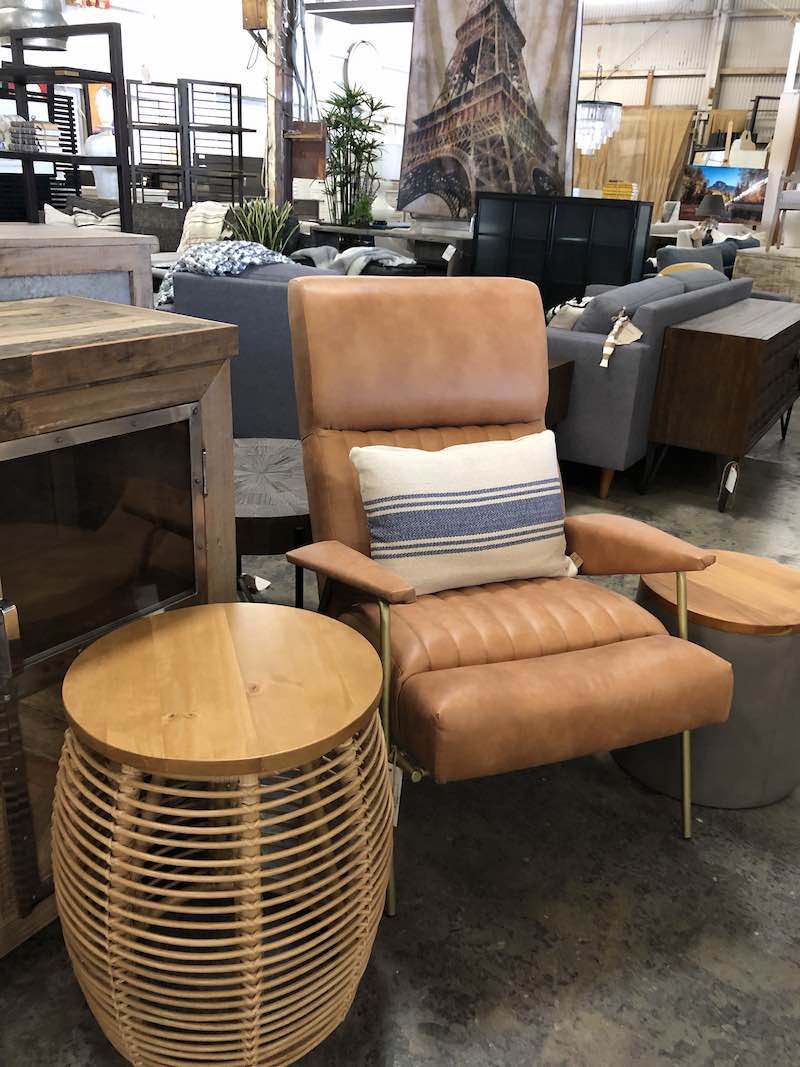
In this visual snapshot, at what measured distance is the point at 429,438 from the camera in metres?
1.96

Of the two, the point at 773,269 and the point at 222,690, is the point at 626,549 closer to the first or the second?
the point at 222,690

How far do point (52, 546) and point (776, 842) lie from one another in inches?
59.7

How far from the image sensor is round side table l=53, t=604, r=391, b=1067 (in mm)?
1050

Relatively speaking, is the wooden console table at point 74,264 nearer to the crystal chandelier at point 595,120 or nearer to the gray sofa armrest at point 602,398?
the gray sofa armrest at point 602,398

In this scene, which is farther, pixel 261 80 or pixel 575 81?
pixel 261 80

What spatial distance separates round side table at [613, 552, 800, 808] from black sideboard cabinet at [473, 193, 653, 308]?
15.3ft

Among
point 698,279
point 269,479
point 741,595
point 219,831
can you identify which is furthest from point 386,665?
point 698,279

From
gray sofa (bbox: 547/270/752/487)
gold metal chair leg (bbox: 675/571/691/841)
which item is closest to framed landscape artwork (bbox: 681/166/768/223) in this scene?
gray sofa (bbox: 547/270/752/487)

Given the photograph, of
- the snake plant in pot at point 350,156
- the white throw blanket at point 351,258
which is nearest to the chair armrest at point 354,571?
the white throw blanket at point 351,258

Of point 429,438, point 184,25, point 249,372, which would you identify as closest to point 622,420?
point 249,372

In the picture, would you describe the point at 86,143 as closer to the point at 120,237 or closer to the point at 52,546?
the point at 120,237

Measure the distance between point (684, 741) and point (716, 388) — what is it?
236 cm

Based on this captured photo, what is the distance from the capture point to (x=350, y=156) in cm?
741

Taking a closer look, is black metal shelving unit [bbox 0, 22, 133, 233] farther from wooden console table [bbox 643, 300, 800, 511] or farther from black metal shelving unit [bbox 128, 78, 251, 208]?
black metal shelving unit [bbox 128, 78, 251, 208]
